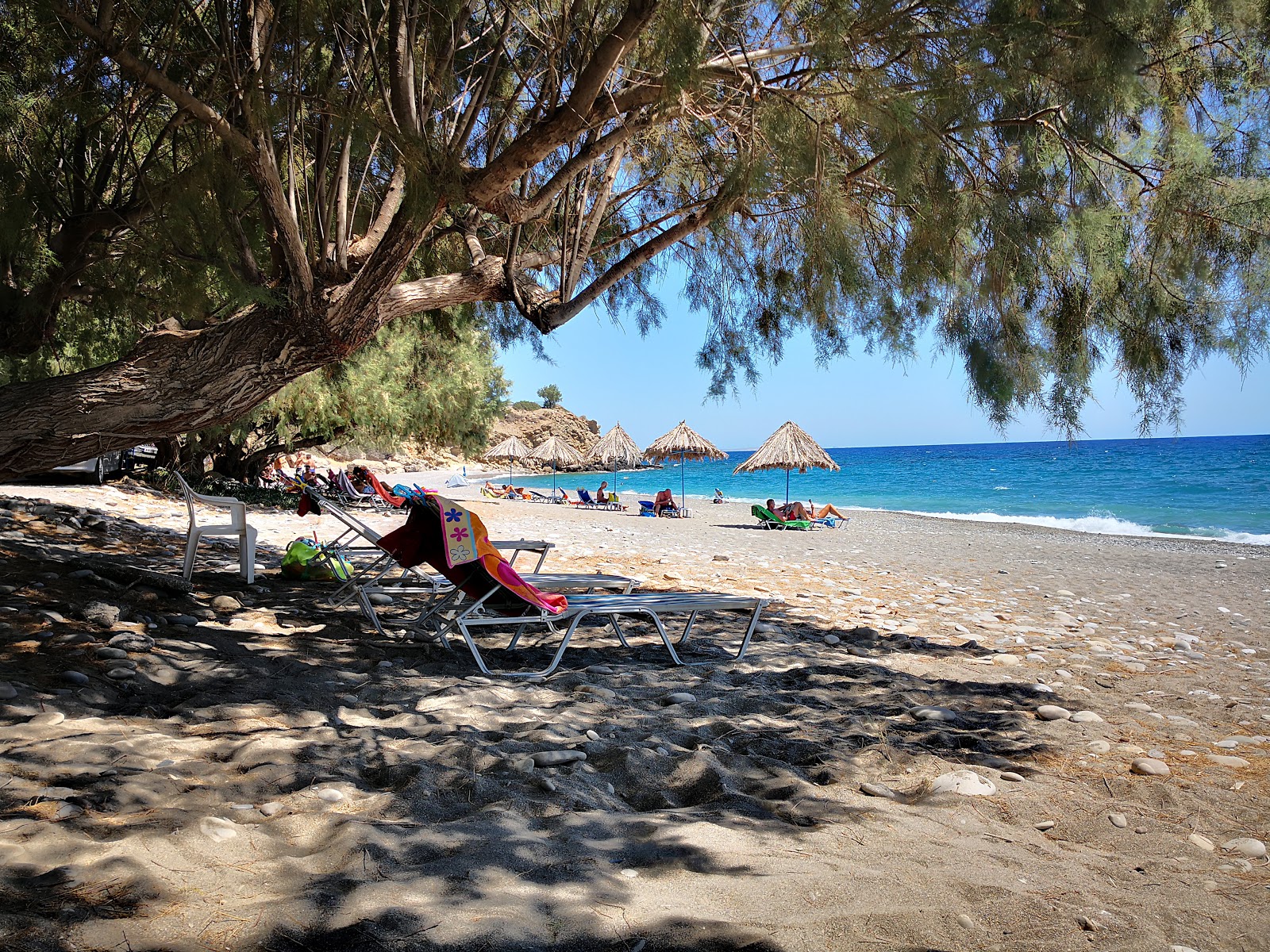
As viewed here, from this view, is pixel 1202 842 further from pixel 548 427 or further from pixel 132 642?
pixel 548 427

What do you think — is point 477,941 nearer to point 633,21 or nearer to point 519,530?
point 633,21

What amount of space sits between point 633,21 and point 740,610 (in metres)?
4.14

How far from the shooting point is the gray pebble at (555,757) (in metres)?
2.86

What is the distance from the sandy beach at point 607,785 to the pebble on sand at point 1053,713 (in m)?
0.02

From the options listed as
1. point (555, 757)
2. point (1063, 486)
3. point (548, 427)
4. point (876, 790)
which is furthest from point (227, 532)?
point (548, 427)

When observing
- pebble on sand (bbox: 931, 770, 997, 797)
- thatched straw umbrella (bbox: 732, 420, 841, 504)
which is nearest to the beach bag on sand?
pebble on sand (bbox: 931, 770, 997, 797)

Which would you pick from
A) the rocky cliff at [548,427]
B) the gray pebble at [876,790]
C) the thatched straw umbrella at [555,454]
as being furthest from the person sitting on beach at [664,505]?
the rocky cliff at [548,427]

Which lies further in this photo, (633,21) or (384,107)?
(384,107)

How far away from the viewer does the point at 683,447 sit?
76.8 ft

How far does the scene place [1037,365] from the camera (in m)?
4.14

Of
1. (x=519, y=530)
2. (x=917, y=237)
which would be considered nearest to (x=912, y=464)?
(x=519, y=530)

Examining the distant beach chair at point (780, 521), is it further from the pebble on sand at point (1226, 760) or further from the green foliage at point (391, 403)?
the pebble on sand at point (1226, 760)

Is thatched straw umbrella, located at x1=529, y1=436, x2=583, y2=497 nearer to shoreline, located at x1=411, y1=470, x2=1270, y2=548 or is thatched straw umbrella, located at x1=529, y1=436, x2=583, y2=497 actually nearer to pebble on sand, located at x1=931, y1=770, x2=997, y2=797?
shoreline, located at x1=411, y1=470, x2=1270, y2=548

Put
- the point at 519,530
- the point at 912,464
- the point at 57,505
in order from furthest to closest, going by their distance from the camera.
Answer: the point at 912,464, the point at 519,530, the point at 57,505
